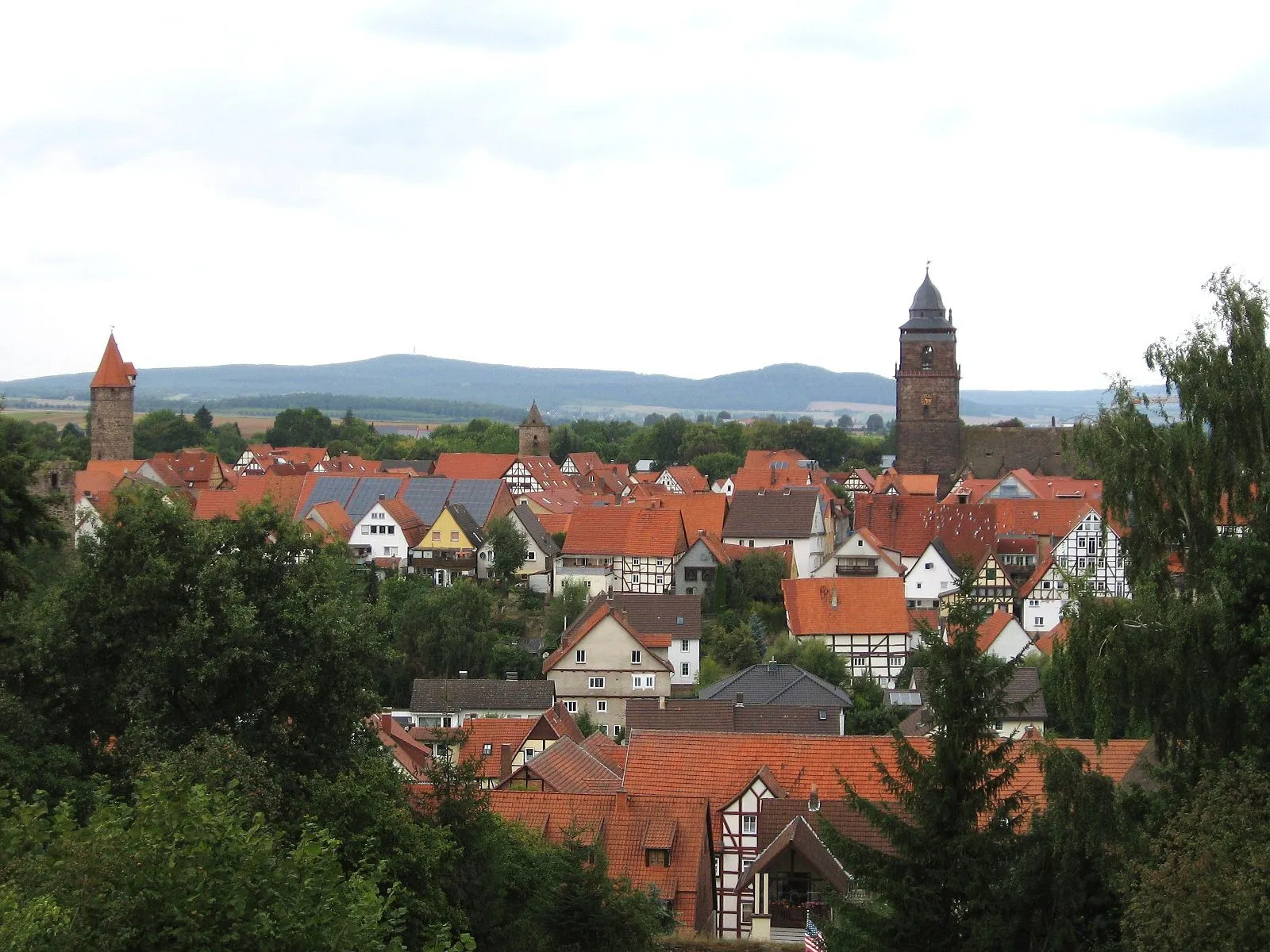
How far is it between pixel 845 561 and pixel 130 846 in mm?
48929

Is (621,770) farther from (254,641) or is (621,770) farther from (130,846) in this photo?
(130,846)

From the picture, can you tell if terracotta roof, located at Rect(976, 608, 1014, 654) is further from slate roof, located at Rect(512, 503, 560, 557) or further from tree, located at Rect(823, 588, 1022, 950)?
tree, located at Rect(823, 588, 1022, 950)

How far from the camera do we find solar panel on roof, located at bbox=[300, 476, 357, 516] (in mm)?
65250

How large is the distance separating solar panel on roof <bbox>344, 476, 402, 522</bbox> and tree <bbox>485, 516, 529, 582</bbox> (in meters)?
7.05

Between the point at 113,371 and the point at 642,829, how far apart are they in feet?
252

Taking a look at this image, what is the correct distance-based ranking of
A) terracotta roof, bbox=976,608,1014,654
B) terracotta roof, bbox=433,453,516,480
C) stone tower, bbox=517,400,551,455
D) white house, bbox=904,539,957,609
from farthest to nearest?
stone tower, bbox=517,400,551,455 → terracotta roof, bbox=433,453,516,480 → white house, bbox=904,539,957,609 → terracotta roof, bbox=976,608,1014,654

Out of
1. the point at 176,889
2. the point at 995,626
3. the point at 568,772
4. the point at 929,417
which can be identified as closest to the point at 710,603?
the point at 995,626

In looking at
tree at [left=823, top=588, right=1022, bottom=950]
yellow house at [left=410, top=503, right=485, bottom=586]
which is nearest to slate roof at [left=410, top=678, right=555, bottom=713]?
yellow house at [left=410, top=503, right=485, bottom=586]

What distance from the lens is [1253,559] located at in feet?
51.4

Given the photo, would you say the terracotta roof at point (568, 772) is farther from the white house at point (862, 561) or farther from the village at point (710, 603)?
the white house at point (862, 561)

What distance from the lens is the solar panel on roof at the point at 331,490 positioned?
65.2 m

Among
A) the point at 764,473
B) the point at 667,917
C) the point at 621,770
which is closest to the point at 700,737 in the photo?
the point at 621,770

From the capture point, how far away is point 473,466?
9062 centimetres

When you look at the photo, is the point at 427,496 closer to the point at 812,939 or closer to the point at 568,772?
the point at 568,772
